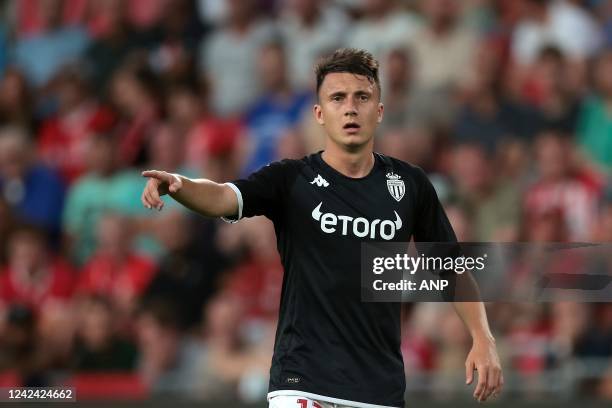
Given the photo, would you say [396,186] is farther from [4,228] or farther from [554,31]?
[4,228]

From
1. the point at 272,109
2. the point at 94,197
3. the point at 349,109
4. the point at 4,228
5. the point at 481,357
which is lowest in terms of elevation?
the point at 481,357

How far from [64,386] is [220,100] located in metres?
3.99

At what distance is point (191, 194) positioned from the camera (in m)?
5.43

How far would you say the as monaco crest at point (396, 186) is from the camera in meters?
5.93

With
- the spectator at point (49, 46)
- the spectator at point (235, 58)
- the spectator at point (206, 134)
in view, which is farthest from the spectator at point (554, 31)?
the spectator at point (49, 46)

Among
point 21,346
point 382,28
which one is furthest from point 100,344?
point 382,28

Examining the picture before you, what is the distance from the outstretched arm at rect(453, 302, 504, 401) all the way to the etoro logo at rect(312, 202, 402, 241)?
1.78ft

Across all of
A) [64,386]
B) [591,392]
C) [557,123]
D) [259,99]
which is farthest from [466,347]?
[259,99]

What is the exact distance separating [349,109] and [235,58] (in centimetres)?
722

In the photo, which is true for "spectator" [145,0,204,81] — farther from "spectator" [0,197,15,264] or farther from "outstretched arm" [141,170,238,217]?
"outstretched arm" [141,170,238,217]

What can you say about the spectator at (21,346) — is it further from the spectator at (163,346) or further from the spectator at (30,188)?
the spectator at (30,188)

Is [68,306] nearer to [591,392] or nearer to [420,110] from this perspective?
[420,110]

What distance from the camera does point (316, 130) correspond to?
11.5 meters

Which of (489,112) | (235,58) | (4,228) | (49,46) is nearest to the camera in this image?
(489,112)
